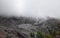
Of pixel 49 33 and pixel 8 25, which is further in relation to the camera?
pixel 8 25

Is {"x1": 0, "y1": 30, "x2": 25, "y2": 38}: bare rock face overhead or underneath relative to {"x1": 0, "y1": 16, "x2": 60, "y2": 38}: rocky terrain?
underneath

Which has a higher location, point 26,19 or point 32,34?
point 26,19

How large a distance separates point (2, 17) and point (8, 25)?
0.90ft

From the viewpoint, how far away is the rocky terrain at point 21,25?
2.92 m

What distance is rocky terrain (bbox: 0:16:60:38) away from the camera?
9.58ft

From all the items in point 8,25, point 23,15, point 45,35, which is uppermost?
point 23,15

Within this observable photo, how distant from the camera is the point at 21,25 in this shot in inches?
124

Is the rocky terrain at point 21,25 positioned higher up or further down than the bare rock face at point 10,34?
higher up

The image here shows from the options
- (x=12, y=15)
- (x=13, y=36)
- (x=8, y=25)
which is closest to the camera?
(x=13, y=36)

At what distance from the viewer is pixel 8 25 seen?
313 centimetres

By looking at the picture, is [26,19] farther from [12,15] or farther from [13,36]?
[13,36]

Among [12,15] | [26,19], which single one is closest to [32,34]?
[26,19]

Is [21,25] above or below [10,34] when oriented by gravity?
above

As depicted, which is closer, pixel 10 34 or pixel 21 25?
pixel 10 34
